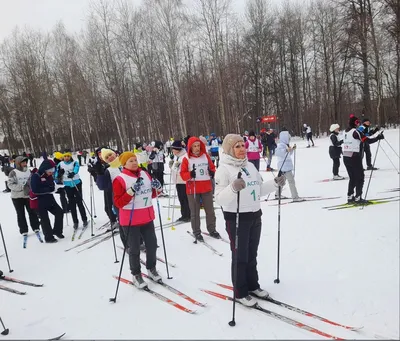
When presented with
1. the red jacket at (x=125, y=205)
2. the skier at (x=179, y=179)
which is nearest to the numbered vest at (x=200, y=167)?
the skier at (x=179, y=179)

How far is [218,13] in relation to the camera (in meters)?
23.2

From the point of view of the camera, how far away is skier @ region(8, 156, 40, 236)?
7027 mm

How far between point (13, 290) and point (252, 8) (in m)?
31.1

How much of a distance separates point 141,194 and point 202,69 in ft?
97.7

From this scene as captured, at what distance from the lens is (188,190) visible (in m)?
5.68

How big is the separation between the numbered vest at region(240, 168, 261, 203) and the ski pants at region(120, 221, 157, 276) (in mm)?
1538

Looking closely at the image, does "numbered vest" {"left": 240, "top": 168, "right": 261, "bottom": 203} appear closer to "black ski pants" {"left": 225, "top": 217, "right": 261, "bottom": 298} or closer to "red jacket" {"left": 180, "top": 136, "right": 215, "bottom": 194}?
"black ski pants" {"left": 225, "top": 217, "right": 261, "bottom": 298}

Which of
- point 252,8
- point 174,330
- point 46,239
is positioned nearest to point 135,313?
point 174,330

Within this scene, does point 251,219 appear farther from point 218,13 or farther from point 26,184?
point 218,13

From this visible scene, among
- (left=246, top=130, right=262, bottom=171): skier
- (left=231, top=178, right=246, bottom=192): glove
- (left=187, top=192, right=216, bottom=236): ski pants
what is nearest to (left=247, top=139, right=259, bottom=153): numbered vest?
(left=246, top=130, right=262, bottom=171): skier

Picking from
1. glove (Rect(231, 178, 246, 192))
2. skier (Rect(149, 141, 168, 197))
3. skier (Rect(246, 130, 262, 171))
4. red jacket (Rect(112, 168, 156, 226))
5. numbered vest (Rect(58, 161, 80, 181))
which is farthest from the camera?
skier (Rect(149, 141, 168, 197))

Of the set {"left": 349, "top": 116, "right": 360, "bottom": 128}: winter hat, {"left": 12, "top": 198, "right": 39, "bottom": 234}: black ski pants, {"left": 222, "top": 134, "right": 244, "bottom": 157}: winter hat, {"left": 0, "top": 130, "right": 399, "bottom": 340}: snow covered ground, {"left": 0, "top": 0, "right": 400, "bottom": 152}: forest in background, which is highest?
{"left": 0, "top": 0, "right": 400, "bottom": 152}: forest in background

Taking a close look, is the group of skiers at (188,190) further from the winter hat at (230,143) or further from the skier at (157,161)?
the skier at (157,161)

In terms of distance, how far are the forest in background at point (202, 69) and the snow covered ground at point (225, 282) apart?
62.0ft
